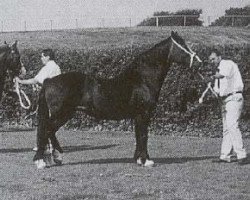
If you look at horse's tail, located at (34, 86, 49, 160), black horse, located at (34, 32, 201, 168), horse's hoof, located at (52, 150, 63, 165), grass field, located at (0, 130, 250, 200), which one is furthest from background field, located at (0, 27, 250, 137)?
horse's tail, located at (34, 86, 49, 160)

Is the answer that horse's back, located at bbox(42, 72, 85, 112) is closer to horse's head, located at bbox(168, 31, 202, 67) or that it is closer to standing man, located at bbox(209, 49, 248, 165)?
horse's head, located at bbox(168, 31, 202, 67)

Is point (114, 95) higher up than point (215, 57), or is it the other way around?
point (215, 57)

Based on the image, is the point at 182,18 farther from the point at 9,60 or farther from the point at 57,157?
the point at 57,157

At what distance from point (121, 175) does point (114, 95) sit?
1782mm

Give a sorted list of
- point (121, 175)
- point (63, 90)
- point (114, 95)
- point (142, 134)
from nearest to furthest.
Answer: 1. point (121, 175)
2. point (63, 90)
3. point (114, 95)
4. point (142, 134)

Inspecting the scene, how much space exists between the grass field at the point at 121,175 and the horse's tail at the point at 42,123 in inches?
19.6

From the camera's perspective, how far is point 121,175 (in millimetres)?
10945

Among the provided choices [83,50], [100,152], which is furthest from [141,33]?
[100,152]

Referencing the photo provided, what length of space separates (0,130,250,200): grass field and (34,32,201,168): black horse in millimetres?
666

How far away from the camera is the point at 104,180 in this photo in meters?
10.4

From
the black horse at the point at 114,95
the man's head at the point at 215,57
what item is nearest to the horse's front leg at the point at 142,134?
Result: the black horse at the point at 114,95

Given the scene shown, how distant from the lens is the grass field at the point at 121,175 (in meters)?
9.18

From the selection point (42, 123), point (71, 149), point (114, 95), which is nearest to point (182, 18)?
point (71, 149)

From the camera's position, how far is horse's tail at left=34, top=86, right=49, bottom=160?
38.9 feet
